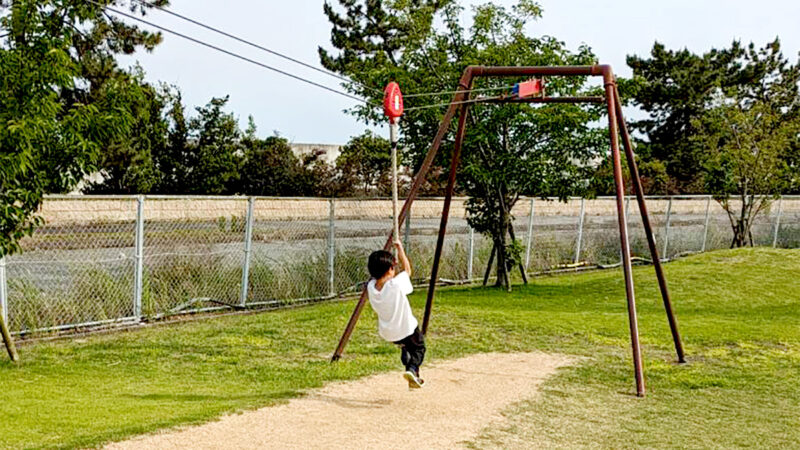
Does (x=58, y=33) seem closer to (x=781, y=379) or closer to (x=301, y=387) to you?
(x=301, y=387)

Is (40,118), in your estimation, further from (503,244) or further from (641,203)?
(503,244)

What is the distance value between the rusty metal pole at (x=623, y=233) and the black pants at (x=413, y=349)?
246 centimetres

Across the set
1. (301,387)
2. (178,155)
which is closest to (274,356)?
(301,387)

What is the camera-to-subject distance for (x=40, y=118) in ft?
31.5

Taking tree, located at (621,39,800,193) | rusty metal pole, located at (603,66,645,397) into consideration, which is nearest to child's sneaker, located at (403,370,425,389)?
rusty metal pole, located at (603,66,645,397)

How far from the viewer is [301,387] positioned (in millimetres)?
9125

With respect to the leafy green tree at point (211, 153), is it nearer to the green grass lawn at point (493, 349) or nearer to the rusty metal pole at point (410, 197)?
the green grass lawn at point (493, 349)

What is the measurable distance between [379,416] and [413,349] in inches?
34.0

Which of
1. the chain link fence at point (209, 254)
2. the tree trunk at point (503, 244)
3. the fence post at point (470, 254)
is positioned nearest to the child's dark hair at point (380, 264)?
the chain link fence at point (209, 254)

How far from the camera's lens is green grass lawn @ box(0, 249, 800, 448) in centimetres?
773

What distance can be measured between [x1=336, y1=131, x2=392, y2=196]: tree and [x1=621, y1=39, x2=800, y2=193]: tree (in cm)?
1709

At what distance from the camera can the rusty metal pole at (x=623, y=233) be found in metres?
9.67

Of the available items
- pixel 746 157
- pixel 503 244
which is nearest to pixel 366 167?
pixel 746 157

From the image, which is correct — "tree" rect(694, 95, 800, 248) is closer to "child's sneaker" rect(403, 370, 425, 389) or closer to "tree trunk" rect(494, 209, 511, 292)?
"tree trunk" rect(494, 209, 511, 292)
